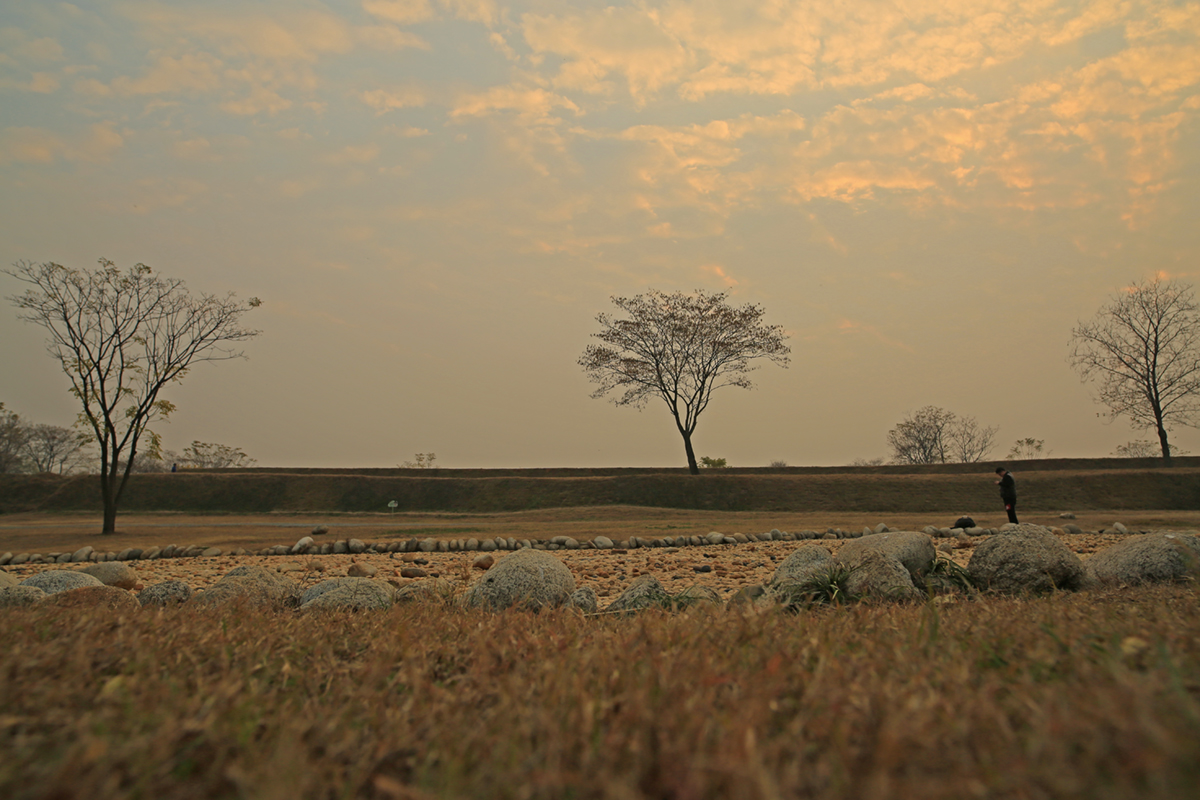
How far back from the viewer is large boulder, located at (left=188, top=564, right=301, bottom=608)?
5.42 metres

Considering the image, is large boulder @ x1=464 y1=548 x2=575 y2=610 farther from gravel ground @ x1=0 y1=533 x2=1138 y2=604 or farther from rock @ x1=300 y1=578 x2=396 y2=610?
gravel ground @ x1=0 y1=533 x2=1138 y2=604

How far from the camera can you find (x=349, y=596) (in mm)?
5359

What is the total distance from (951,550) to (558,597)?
9.26 m

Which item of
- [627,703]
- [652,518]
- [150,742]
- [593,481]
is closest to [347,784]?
[150,742]

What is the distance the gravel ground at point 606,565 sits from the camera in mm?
9680

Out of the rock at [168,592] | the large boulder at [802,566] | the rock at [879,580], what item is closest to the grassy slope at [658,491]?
the large boulder at [802,566]

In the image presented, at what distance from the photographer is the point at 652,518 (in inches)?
1072

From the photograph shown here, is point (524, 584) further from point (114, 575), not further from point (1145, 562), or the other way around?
point (114, 575)

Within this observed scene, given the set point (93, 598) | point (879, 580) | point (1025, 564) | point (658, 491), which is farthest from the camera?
point (658, 491)

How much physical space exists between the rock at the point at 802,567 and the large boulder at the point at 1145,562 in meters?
2.65

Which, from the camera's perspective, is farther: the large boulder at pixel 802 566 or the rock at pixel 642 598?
the large boulder at pixel 802 566

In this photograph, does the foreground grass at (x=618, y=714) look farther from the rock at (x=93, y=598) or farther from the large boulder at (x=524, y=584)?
the large boulder at (x=524, y=584)

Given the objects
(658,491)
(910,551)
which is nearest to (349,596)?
(910,551)

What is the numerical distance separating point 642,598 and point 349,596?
8.02 ft
